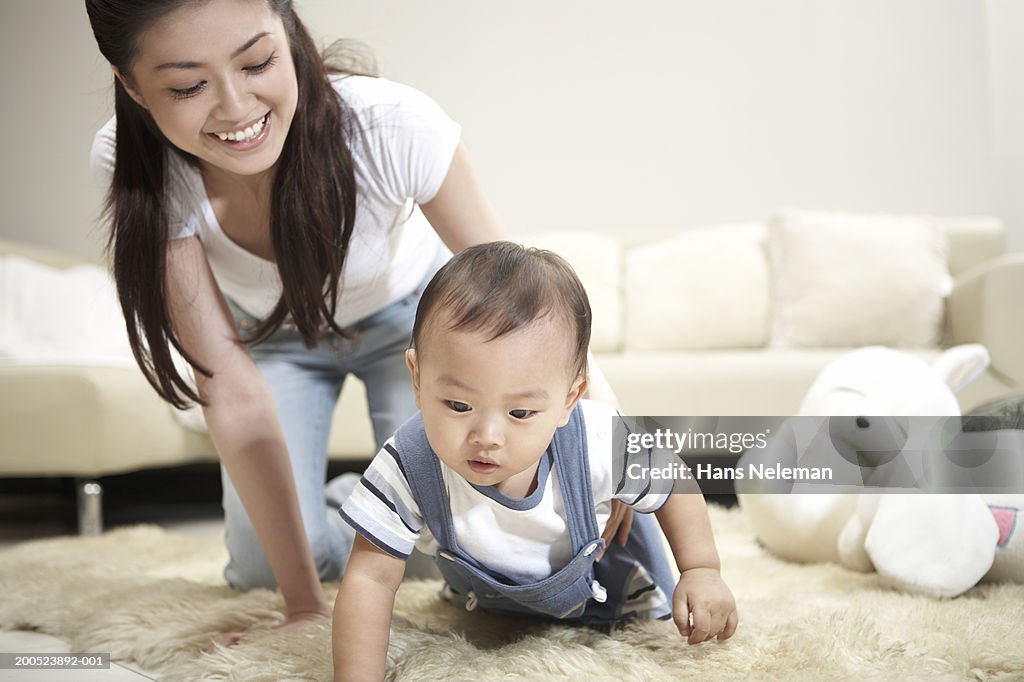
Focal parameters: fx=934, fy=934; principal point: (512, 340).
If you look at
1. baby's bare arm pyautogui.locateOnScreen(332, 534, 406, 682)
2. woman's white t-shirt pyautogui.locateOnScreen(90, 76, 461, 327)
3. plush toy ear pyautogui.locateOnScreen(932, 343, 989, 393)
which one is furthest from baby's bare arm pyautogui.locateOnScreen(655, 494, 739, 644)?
plush toy ear pyautogui.locateOnScreen(932, 343, 989, 393)

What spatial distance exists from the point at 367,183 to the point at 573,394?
0.36 m

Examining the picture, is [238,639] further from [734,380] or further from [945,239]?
[945,239]

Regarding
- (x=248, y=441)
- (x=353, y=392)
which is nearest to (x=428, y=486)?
(x=248, y=441)

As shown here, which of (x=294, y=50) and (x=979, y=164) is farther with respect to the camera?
(x=979, y=164)

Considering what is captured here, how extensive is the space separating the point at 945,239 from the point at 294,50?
5.83 ft

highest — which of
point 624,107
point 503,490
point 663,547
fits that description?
point 624,107

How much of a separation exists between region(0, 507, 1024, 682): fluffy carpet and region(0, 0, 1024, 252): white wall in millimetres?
499

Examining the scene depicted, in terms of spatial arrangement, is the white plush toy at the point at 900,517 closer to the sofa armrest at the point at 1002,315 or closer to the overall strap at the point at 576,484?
the overall strap at the point at 576,484

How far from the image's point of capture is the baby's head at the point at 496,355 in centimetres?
71

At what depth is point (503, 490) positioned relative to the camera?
811 millimetres

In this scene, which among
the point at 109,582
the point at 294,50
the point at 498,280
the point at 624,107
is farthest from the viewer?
the point at 624,107

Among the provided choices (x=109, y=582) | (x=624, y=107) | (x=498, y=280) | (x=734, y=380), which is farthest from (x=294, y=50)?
(x=734, y=380)

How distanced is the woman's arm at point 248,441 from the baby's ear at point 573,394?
399 mm

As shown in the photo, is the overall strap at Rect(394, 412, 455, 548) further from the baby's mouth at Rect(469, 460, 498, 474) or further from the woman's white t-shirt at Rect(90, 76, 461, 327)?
the woman's white t-shirt at Rect(90, 76, 461, 327)
